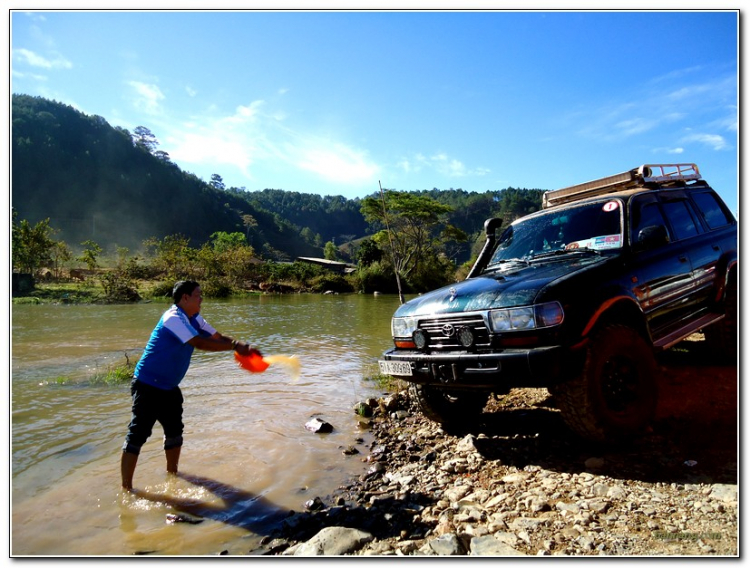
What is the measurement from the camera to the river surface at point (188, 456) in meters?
3.17

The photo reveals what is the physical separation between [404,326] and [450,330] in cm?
61

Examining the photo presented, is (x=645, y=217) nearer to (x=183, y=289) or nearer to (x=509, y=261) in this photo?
(x=509, y=261)

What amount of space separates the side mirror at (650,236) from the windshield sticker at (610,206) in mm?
409

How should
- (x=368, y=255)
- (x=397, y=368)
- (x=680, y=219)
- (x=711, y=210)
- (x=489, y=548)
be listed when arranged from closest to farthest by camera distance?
1. (x=489, y=548)
2. (x=397, y=368)
3. (x=680, y=219)
4. (x=711, y=210)
5. (x=368, y=255)

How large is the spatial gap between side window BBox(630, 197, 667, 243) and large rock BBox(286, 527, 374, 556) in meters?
3.44

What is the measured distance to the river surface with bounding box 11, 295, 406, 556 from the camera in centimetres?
317

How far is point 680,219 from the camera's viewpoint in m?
4.85

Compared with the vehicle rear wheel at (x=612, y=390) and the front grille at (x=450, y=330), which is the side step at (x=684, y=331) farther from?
the front grille at (x=450, y=330)

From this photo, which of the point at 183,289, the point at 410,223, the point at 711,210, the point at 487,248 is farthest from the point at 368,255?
the point at 183,289

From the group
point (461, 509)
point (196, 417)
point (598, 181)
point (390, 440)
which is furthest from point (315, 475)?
point (598, 181)

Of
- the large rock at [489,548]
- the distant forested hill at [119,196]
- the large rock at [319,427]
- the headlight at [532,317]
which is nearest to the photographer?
the large rock at [489,548]

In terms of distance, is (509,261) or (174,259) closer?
(509,261)

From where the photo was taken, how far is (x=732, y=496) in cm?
262

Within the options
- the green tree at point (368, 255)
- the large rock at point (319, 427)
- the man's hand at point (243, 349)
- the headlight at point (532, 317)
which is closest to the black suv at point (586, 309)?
the headlight at point (532, 317)
